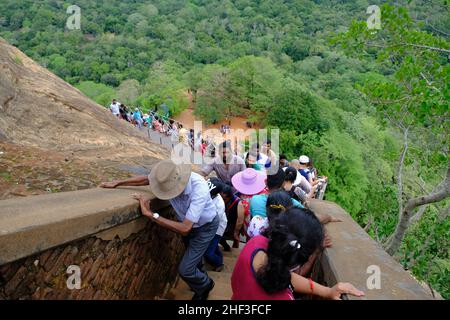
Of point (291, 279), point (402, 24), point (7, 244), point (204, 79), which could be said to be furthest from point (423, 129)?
point (204, 79)

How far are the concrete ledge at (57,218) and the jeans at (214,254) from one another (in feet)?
3.38

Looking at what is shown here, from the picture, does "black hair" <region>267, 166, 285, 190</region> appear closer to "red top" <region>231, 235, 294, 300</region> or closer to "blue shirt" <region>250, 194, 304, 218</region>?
"blue shirt" <region>250, 194, 304, 218</region>

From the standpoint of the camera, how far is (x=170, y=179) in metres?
2.84

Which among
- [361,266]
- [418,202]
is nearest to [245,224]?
[361,266]

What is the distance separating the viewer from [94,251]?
246cm

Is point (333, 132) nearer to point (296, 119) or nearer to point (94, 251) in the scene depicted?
point (296, 119)

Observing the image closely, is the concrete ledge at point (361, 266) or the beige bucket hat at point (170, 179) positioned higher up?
the beige bucket hat at point (170, 179)

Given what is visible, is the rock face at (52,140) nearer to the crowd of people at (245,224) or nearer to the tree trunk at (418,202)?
the crowd of people at (245,224)

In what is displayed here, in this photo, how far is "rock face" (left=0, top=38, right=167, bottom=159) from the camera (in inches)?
207

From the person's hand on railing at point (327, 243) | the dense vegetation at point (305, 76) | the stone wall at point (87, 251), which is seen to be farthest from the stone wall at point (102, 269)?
the dense vegetation at point (305, 76)

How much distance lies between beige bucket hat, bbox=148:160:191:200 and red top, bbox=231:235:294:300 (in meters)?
0.96

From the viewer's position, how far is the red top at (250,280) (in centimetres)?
A: 194

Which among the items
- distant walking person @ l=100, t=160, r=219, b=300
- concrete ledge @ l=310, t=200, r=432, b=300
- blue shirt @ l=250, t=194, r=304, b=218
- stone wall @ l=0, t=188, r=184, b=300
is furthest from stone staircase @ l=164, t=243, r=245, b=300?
concrete ledge @ l=310, t=200, r=432, b=300
